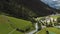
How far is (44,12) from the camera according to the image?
589 inches

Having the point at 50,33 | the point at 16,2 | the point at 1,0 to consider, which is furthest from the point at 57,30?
the point at 16,2

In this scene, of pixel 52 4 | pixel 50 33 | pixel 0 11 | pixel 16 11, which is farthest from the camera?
pixel 52 4

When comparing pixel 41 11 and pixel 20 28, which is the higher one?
pixel 41 11

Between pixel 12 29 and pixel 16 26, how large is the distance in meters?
0.68

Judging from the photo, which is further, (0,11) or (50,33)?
(0,11)

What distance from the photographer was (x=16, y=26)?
7.75 meters

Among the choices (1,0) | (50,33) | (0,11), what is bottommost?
(50,33)

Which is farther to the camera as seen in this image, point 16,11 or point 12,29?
point 16,11

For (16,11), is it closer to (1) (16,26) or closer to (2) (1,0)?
(2) (1,0)

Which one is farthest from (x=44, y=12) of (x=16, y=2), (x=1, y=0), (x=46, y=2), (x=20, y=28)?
(x=20, y=28)

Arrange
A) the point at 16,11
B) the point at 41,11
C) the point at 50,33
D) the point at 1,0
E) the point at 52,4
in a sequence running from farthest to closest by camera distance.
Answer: the point at 41,11, the point at 52,4, the point at 16,11, the point at 1,0, the point at 50,33

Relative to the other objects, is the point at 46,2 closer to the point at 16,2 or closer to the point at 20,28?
the point at 16,2

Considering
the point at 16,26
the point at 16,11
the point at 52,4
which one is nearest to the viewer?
the point at 16,26

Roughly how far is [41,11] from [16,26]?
722cm
